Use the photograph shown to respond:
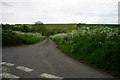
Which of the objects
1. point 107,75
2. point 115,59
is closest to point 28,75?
point 107,75

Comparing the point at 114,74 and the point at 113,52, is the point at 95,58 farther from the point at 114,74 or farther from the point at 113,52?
the point at 114,74

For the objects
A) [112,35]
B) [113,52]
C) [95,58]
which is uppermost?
[112,35]

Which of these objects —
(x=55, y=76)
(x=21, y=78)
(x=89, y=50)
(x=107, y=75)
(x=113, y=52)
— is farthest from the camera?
(x=89, y=50)

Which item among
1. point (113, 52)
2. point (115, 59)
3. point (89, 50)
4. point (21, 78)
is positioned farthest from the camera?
point (89, 50)

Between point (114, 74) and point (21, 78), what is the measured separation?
14.7ft

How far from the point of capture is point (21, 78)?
5.03m

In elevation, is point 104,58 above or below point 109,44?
below

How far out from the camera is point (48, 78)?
514 cm

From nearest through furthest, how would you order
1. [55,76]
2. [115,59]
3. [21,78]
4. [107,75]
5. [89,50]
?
1. [21,78]
2. [55,76]
3. [107,75]
4. [115,59]
5. [89,50]

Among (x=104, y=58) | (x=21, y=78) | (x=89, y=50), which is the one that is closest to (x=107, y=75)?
(x=104, y=58)

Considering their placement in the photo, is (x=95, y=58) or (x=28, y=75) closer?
Result: (x=28, y=75)

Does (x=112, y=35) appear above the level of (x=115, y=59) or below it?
above

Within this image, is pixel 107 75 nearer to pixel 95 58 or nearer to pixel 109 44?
pixel 95 58

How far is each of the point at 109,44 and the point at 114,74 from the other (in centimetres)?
269
